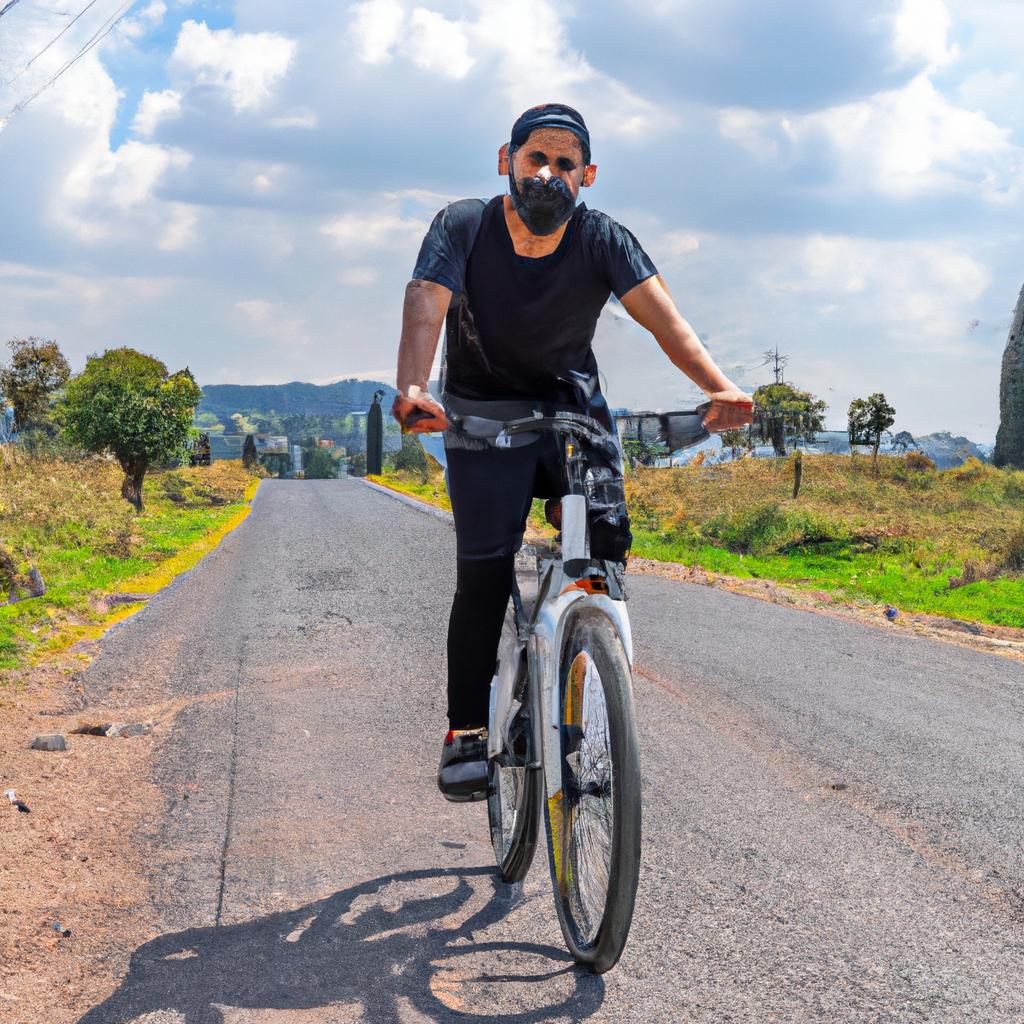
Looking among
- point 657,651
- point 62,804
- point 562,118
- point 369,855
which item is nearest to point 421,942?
point 369,855

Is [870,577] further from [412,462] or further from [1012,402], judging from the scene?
[412,462]

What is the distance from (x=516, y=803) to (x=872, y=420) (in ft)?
115

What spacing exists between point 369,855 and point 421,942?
0.70 meters

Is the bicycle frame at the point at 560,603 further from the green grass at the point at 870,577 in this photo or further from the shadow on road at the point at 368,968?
the green grass at the point at 870,577

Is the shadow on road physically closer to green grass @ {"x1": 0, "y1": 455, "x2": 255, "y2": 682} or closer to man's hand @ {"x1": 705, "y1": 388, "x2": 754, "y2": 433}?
man's hand @ {"x1": 705, "y1": 388, "x2": 754, "y2": 433}

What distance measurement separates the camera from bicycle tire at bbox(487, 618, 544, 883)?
3000mm

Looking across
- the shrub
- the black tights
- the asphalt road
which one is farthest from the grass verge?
the black tights

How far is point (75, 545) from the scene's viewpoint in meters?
15.0

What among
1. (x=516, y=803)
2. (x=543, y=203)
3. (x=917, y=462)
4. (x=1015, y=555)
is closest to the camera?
(x=543, y=203)

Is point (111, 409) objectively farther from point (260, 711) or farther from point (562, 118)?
point (562, 118)

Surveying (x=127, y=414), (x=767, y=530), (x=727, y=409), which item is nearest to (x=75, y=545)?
(x=767, y=530)

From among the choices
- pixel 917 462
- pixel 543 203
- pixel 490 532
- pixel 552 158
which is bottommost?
pixel 490 532

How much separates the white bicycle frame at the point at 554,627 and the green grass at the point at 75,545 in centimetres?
529

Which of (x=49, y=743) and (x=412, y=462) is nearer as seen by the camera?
(x=49, y=743)
